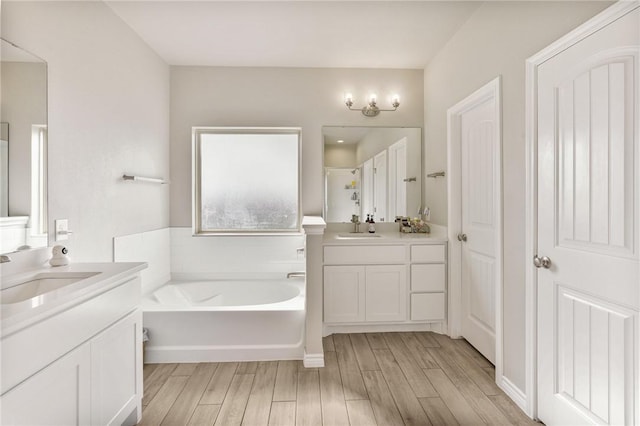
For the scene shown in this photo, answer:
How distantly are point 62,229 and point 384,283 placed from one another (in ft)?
7.66

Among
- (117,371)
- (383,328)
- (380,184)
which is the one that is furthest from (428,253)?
(117,371)

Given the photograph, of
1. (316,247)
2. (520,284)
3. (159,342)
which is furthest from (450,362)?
(159,342)

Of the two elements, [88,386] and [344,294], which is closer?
[88,386]

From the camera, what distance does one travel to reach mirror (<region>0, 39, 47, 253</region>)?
1.49 meters

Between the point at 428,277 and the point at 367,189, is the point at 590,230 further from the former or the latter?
the point at 367,189

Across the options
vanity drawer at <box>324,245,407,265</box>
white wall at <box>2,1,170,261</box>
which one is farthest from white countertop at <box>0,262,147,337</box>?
vanity drawer at <box>324,245,407,265</box>

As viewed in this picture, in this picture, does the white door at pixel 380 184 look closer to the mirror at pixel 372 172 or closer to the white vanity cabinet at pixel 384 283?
the mirror at pixel 372 172

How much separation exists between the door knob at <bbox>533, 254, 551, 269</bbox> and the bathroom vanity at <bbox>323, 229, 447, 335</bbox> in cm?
118

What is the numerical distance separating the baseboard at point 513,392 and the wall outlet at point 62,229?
9.07 ft

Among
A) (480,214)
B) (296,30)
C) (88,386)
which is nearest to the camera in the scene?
(88,386)

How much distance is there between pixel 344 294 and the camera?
9.37ft

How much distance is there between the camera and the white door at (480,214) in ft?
7.28

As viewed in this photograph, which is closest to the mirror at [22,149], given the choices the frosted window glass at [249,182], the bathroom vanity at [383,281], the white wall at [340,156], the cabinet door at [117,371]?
the cabinet door at [117,371]

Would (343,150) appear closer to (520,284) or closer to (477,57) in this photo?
(477,57)
